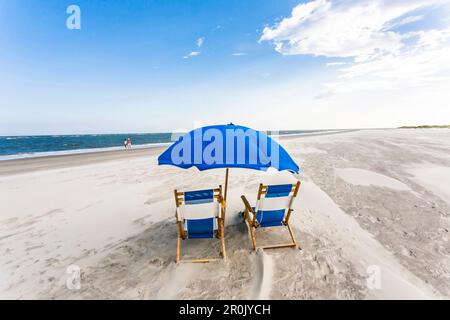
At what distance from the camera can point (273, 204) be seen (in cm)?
393

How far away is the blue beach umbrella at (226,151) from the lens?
3244 millimetres

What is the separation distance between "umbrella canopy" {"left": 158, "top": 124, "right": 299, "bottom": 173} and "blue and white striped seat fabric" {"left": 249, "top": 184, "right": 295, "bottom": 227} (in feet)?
1.74

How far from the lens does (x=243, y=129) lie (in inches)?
152

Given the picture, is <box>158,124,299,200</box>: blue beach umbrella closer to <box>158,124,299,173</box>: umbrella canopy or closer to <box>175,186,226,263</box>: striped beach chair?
<box>158,124,299,173</box>: umbrella canopy

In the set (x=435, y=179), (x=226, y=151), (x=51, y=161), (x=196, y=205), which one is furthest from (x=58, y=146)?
(x=435, y=179)

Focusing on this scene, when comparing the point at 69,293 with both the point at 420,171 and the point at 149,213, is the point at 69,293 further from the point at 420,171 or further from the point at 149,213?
the point at 420,171

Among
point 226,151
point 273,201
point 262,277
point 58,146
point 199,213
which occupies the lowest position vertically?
point 262,277

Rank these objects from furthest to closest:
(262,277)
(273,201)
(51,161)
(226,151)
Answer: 1. (51,161)
2. (273,201)
3. (226,151)
4. (262,277)

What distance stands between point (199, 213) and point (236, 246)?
41.9 inches

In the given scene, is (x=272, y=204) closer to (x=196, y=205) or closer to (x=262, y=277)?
(x=262, y=277)

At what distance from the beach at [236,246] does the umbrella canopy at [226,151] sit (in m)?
1.69

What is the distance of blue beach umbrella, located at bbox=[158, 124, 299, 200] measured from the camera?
128 inches

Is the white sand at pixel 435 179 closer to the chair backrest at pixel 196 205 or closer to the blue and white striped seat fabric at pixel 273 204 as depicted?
the blue and white striped seat fabric at pixel 273 204

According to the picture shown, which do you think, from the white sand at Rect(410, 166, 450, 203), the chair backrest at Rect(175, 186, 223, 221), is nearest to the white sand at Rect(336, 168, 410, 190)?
the white sand at Rect(410, 166, 450, 203)
